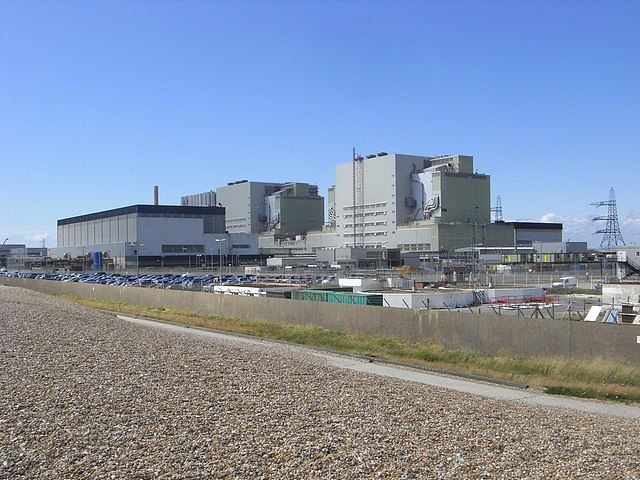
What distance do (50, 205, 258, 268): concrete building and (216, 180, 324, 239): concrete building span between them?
16059 millimetres

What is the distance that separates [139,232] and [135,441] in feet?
455

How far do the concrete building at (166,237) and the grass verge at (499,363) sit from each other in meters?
110

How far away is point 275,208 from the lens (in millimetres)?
180000

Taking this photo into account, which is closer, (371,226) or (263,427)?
(263,427)

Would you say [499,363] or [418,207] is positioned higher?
[418,207]

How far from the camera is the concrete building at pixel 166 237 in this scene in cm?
14812

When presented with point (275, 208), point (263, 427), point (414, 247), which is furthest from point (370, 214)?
point (263, 427)

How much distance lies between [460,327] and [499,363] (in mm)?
3977

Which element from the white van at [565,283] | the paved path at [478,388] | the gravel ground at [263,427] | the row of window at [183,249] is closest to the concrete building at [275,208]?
the row of window at [183,249]

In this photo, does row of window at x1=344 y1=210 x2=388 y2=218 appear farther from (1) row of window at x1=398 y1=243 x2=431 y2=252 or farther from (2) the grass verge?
(2) the grass verge

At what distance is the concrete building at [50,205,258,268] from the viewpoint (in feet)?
486

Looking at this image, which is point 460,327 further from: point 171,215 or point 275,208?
point 275,208

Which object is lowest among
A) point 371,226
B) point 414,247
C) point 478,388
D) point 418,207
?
point 478,388

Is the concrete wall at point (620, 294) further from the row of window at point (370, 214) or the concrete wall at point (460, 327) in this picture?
the row of window at point (370, 214)
